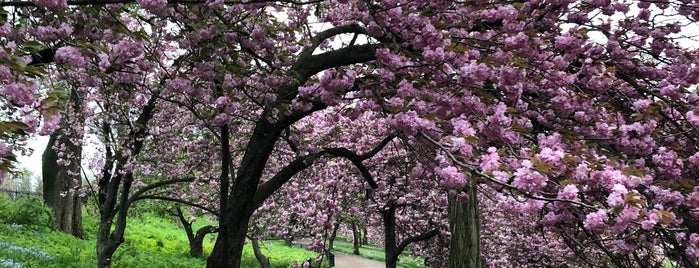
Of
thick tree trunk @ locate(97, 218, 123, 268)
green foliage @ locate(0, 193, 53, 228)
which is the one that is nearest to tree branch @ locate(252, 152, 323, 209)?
thick tree trunk @ locate(97, 218, 123, 268)

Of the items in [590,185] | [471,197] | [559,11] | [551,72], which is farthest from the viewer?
[471,197]

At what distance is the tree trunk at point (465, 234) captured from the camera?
689 cm

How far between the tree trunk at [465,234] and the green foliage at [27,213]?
10810 mm

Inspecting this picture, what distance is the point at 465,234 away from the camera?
22.9 ft

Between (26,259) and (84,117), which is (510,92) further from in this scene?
(26,259)

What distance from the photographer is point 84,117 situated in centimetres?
848

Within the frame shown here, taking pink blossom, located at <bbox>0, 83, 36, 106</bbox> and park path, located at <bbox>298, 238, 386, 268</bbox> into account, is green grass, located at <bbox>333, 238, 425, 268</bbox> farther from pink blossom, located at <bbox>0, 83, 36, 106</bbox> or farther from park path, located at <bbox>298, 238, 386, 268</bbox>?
pink blossom, located at <bbox>0, 83, 36, 106</bbox>

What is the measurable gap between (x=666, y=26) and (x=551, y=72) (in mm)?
1386

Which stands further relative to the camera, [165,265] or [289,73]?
[165,265]

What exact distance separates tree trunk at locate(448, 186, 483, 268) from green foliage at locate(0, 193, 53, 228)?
10810 mm

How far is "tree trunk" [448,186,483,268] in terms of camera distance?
689cm

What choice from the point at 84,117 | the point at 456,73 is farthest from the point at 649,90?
the point at 84,117

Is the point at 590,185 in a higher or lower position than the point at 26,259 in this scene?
higher

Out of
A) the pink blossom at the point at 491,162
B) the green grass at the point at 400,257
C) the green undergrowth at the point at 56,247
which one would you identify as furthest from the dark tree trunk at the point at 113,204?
the green grass at the point at 400,257
